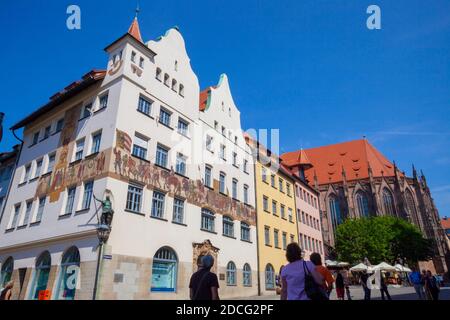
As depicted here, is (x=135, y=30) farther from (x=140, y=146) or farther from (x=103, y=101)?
(x=140, y=146)

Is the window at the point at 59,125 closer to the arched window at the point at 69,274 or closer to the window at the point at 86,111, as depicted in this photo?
the window at the point at 86,111

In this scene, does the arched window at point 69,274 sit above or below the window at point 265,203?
below

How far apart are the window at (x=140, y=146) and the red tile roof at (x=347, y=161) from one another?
179 ft

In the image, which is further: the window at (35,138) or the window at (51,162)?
the window at (35,138)

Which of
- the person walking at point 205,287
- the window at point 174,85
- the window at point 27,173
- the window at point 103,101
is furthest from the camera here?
the window at point 174,85

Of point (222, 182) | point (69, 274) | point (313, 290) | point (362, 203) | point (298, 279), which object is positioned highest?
point (362, 203)

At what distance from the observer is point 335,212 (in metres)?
70.9

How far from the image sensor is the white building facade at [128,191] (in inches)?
633

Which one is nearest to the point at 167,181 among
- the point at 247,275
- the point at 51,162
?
the point at 51,162

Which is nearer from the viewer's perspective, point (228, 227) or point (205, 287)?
point (205, 287)

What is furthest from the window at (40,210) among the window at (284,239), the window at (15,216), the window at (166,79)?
the window at (284,239)

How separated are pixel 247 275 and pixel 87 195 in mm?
14346

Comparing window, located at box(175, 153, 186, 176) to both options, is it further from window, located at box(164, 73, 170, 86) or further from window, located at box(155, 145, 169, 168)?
window, located at box(164, 73, 170, 86)
